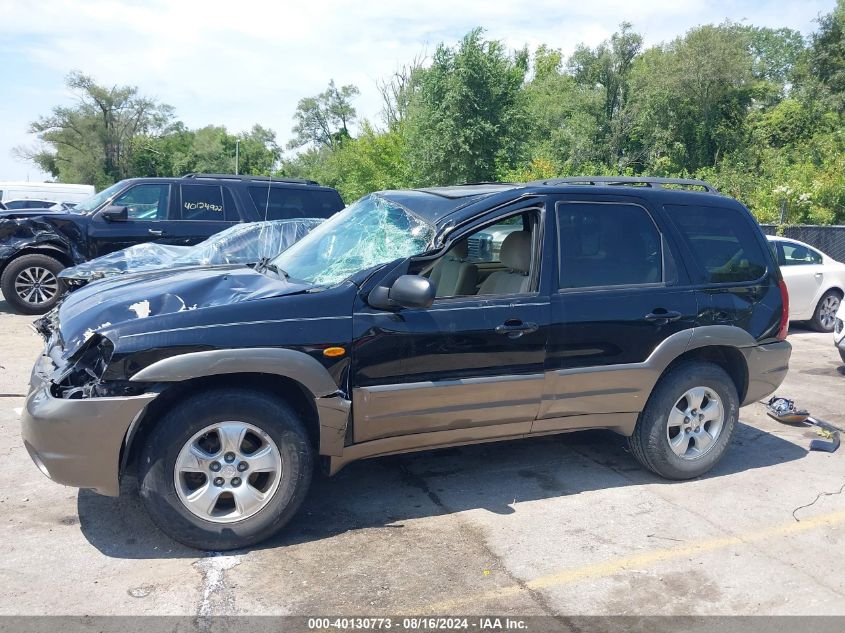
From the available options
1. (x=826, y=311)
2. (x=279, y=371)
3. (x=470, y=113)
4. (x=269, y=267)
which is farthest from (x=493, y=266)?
(x=470, y=113)

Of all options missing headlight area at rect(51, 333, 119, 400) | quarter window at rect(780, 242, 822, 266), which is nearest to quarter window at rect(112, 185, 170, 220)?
missing headlight area at rect(51, 333, 119, 400)

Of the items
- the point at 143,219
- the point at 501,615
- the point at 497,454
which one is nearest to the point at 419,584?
the point at 501,615

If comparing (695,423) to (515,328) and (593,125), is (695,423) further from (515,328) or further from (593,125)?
(593,125)

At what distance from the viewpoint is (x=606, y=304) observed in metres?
4.67

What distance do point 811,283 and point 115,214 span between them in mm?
10474

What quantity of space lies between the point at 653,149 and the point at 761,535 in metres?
38.1

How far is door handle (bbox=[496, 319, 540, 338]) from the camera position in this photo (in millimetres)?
4336

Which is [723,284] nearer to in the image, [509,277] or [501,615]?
[509,277]

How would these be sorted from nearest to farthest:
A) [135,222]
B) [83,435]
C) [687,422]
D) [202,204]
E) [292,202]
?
[83,435] → [687,422] → [135,222] → [202,204] → [292,202]

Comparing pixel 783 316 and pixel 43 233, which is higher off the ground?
pixel 43 233

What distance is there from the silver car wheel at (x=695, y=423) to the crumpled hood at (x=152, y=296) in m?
2.72

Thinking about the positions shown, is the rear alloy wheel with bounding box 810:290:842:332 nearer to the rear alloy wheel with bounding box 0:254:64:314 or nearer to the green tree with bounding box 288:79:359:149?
the rear alloy wheel with bounding box 0:254:64:314

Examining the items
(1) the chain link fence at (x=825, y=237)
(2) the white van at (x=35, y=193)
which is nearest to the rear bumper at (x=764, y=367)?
(1) the chain link fence at (x=825, y=237)

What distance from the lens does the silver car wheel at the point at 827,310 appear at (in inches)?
464
